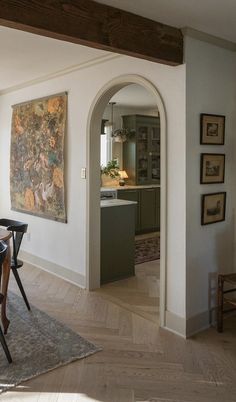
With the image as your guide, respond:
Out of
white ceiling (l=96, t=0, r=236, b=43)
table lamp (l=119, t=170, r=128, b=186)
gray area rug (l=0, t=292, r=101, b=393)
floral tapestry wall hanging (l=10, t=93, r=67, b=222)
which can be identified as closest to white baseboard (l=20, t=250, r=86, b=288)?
floral tapestry wall hanging (l=10, t=93, r=67, b=222)

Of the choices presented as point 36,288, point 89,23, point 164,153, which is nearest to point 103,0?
point 89,23

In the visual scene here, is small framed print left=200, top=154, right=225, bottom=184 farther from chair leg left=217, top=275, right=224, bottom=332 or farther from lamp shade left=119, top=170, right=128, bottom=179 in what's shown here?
lamp shade left=119, top=170, right=128, bottom=179

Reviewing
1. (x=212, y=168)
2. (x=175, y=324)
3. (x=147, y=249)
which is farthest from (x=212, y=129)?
(x=147, y=249)

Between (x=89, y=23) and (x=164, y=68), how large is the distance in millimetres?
978

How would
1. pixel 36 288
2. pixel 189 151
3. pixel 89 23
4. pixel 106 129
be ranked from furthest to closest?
pixel 106 129, pixel 36 288, pixel 189 151, pixel 89 23

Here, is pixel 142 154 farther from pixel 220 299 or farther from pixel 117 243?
pixel 220 299

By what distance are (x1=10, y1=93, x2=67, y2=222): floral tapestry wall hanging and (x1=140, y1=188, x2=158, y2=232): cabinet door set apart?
2549mm

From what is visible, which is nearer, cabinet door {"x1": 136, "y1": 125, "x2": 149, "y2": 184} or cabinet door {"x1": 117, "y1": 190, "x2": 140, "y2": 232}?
cabinet door {"x1": 117, "y1": 190, "x2": 140, "y2": 232}

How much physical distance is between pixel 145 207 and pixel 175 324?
410 cm

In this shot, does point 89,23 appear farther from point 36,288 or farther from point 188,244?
point 36,288

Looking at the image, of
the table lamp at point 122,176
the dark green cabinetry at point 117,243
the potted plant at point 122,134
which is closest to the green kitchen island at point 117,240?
the dark green cabinetry at point 117,243

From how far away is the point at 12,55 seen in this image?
3.62 metres

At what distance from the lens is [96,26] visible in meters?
2.31

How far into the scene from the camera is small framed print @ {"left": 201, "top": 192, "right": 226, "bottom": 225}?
10.3 feet
